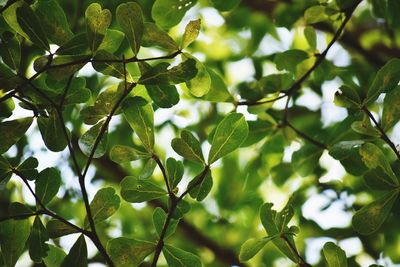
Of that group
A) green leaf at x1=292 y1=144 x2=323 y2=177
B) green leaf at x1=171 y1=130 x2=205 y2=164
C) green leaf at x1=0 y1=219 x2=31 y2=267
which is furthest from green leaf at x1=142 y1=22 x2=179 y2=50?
green leaf at x1=292 y1=144 x2=323 y2=177

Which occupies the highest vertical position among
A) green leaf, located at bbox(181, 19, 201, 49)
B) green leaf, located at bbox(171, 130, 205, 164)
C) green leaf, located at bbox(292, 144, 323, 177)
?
green leaf, located at bbox(181, 19, 201, 49)

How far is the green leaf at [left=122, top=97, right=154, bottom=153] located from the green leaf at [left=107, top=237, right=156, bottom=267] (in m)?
0.15

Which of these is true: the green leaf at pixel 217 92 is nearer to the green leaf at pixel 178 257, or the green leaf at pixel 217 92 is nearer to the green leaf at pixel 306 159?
the green leaf at pixel 306 159

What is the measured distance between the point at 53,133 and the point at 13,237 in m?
0.18

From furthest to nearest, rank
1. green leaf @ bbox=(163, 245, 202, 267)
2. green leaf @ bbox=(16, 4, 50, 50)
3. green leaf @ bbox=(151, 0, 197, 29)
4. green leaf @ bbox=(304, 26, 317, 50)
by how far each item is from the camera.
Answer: green leaf @ bbox=(304, 26, 317, 50) < green leaf @ bbox=(151, 0, 197, 29) < green leaf @ bbox=(163, 245, 202, 267) < green leaf @ bbox=(16, 4, 50, 50)

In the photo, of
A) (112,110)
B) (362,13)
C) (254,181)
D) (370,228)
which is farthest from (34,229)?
(362,13)

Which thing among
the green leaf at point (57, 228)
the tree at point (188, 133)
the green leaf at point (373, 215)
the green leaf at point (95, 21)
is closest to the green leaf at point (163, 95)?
the tree at point (188, 133)

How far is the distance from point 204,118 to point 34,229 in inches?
40.9

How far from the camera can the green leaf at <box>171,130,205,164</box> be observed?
78cm

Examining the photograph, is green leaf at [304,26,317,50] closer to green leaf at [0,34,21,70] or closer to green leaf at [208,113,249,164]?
green leaf at [208,113,249,164]

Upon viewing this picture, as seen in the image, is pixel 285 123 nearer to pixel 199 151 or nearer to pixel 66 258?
pixel 199 151

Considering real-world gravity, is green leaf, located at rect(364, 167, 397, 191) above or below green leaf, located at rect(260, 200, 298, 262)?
above

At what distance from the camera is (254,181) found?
143cm

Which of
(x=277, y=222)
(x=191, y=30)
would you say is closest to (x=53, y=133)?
(x=191, y=30)
